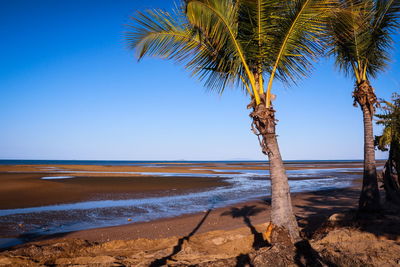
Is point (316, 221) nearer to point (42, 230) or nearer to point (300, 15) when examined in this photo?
point (300, 15)

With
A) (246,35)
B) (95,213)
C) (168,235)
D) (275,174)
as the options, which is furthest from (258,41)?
(95,213)

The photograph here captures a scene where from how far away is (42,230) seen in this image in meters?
8.84

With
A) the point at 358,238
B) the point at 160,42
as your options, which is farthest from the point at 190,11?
the point at 358,238

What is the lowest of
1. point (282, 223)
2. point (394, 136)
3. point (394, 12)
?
point (282, 223)

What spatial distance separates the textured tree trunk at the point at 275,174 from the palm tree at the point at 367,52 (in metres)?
2.77

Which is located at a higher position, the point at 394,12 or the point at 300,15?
the point at 394,12

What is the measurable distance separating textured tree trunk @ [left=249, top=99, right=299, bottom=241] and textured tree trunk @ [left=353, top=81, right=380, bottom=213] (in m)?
2.76

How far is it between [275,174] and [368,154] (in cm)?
351

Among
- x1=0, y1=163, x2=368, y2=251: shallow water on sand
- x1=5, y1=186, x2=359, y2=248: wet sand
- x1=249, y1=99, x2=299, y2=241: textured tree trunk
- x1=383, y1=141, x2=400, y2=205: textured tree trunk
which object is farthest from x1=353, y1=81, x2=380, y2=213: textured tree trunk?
x1=0, y1=163, x2=368, y2=251: shallow water on sand

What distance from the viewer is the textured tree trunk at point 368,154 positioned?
6703 millimetres

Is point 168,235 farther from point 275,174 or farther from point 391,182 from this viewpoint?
point 391,182

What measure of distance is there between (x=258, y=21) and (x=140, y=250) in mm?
5560

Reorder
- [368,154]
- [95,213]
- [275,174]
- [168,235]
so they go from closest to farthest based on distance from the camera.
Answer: [275,174] < [368,154] < [168,235] < [95,213]

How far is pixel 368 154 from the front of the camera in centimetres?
714
